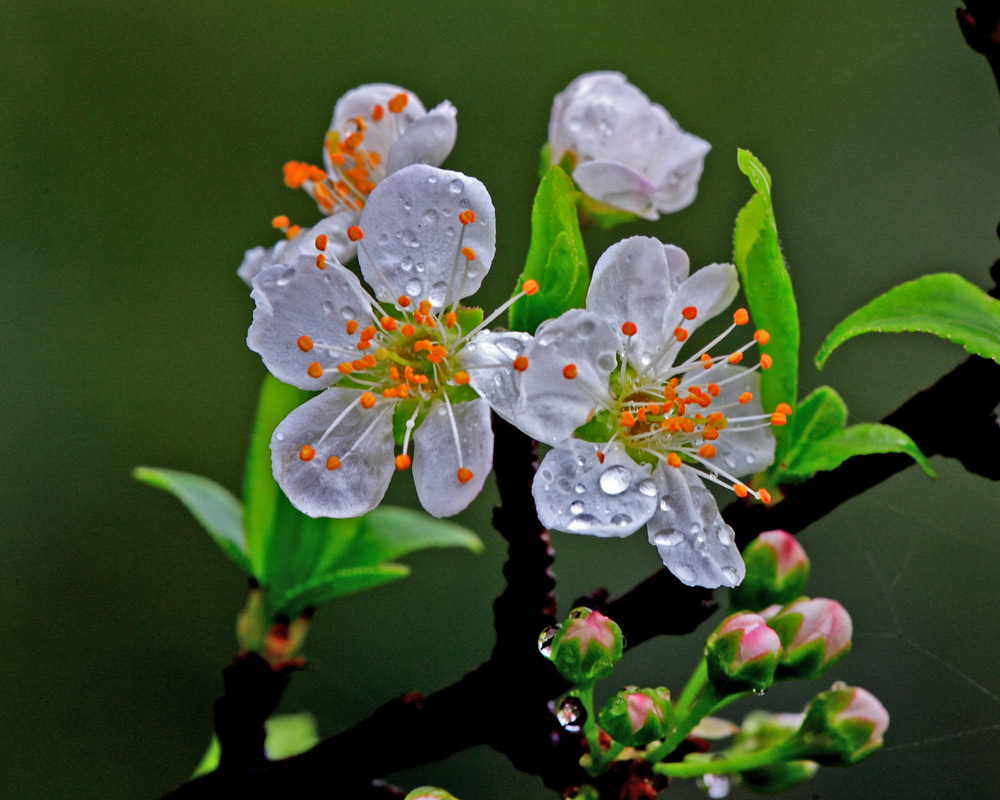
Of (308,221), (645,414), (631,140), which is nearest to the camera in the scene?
(645,414)

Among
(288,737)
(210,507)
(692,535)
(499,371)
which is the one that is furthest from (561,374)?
(288,737)

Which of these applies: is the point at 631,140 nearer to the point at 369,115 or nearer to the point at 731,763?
the point at 369,115

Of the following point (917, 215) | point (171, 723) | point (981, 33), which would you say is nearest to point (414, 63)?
point (917, 215)

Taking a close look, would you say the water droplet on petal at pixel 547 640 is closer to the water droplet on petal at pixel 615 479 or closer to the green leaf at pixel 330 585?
the water droplet on petal at pixel 615 479

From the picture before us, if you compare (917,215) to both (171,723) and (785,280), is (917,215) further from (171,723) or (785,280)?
(171,723)

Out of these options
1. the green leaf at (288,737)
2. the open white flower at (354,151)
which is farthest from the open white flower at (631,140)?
the green leaf at (288,737)
